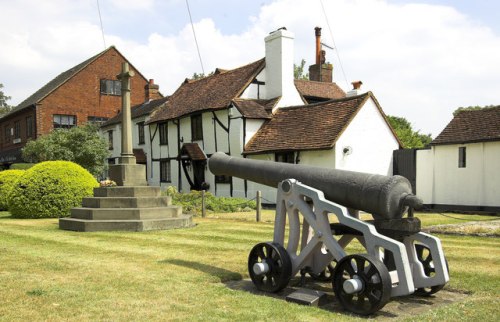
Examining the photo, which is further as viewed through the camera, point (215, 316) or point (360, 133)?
point (360, 133)

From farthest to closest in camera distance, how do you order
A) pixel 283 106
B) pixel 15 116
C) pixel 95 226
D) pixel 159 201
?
pixel 15 116 → pixel 283 106 → pixel 159 201 → pixel 95 226

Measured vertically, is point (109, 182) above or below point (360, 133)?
below

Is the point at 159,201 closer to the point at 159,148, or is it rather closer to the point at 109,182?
the point at 109,182

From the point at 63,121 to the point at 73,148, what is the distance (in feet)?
27.0

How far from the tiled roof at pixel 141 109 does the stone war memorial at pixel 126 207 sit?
66.9 ft

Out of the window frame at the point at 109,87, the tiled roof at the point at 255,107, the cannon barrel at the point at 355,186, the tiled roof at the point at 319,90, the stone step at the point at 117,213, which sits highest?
the window frame at the point at 109,87

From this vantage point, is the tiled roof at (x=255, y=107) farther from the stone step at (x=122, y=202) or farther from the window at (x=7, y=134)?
the window at (x=7, y=134)

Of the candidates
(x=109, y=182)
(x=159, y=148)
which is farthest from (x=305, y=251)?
(x=159, y=148)

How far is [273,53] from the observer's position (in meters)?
26.5

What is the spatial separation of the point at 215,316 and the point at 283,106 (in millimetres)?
21973

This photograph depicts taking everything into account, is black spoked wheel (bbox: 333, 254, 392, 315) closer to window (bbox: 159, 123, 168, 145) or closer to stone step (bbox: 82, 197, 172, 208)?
stone step (bbox: 82, 197, 172, 208)

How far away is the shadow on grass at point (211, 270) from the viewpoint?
7.37m

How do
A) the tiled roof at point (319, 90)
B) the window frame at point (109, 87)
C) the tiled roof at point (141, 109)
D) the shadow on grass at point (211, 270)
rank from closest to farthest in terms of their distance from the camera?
the shadow on grass at point (211, 270), the tiled roof at point (319, 90), the tiled roof at point (141, 109), the window frame at point (109, 87)

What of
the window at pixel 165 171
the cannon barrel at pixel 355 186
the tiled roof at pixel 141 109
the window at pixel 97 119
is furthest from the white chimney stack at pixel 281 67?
the cannon barrel at pixel 355 186
